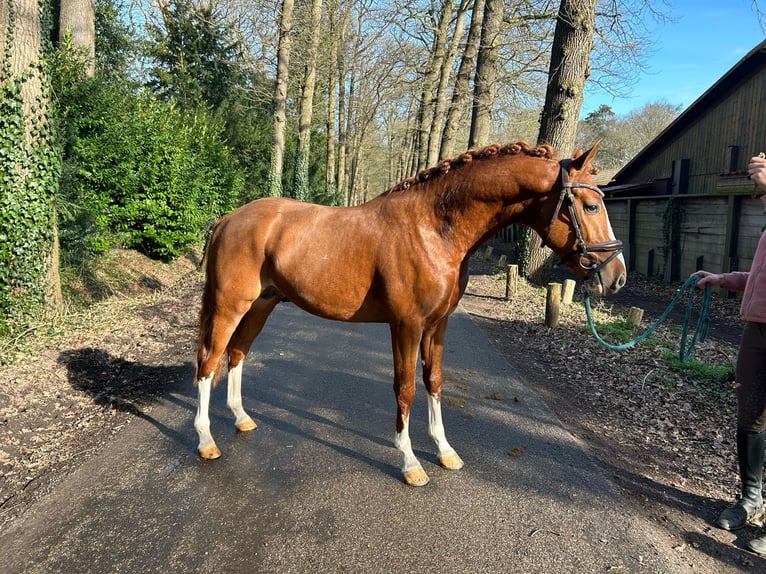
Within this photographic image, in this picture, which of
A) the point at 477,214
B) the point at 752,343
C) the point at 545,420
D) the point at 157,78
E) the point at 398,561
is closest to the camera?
the point at 398,561

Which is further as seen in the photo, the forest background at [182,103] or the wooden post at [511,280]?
→ the wooden post at [511,280]

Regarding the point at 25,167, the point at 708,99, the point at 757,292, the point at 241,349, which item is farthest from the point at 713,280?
the point at 708,99

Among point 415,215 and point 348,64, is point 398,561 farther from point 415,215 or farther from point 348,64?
point 348,64

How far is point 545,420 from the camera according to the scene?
4.18 m

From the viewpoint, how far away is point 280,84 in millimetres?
15836

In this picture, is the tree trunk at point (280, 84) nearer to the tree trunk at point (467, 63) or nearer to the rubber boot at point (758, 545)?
the tree trunk at point (467, 63)

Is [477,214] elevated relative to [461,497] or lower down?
elevated

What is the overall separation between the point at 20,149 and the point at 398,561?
599cm

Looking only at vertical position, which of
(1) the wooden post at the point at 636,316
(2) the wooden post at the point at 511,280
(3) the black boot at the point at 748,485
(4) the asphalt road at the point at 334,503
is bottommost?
(4) the asphalt road at the point at 334,503

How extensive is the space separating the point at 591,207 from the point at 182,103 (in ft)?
67.2

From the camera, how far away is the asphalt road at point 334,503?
2455 millimetres

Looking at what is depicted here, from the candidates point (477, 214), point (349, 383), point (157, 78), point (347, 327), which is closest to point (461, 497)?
point (477, 214)

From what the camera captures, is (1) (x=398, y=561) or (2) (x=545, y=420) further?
(2) (x=545, y=420)

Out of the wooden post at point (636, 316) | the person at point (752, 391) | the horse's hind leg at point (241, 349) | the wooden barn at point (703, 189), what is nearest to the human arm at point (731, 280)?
the person at point (752, 391)
